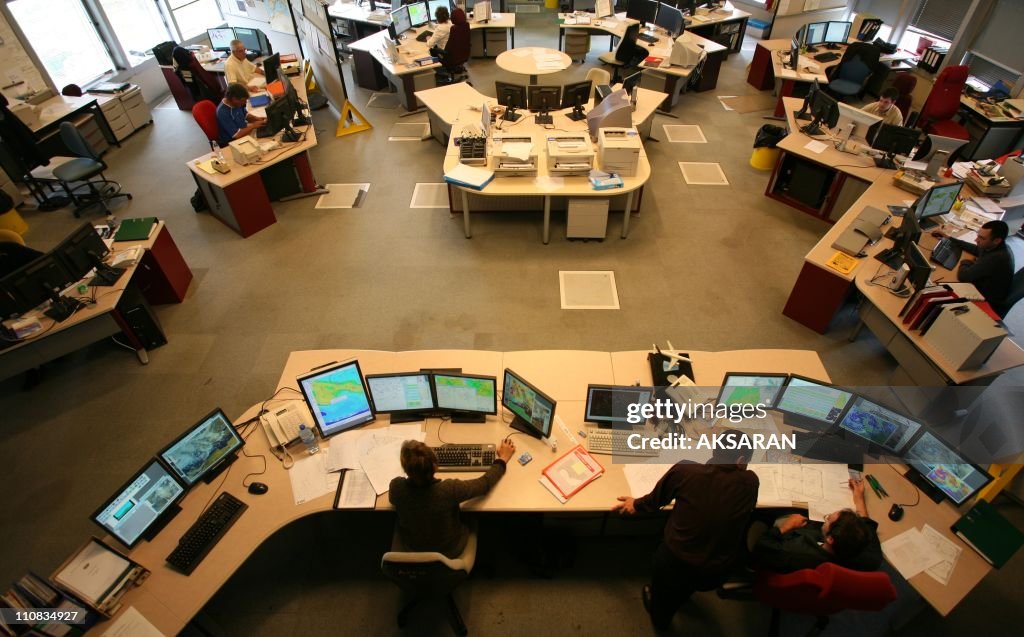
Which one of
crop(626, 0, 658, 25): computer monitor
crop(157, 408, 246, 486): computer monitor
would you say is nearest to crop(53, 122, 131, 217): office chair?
crop(157, 408, 246, 486): computer monitor

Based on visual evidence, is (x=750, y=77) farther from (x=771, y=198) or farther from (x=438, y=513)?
(x=438, y=513)

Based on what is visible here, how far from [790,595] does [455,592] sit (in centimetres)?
192

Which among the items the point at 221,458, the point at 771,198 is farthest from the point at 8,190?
the point at 771,198

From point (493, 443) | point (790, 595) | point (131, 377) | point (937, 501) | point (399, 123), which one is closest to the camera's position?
point (790, 595)

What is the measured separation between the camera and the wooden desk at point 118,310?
405 cm

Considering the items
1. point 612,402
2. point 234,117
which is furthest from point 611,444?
point 234,117

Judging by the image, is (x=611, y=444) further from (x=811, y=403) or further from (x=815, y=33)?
(x=815, y=33)

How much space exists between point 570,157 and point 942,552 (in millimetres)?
4359

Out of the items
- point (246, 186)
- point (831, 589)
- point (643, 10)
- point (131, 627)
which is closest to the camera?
point (831, 589)

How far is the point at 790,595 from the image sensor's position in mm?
2551

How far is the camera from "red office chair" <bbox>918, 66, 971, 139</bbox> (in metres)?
6.57

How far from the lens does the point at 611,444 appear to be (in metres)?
3.19

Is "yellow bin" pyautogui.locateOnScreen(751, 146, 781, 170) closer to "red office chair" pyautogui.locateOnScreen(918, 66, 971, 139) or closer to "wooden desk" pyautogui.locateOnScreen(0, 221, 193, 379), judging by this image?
"red office chair" pyautogui.locateOnScreen(918, 66, 971, 139)

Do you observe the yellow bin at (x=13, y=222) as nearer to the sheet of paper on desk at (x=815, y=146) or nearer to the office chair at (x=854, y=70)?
the sheet of paper on desk at (x=815, y=146)
